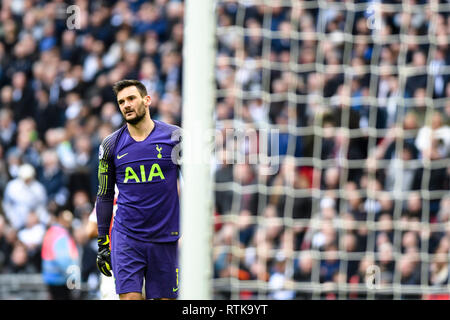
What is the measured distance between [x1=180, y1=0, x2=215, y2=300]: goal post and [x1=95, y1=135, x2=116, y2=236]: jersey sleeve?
1457 mm

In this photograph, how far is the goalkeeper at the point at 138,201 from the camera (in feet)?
19.0

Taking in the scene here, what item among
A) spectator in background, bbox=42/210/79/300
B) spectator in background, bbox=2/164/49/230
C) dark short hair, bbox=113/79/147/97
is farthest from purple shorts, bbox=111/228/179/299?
spectator in background, bbox=2/164/49/230

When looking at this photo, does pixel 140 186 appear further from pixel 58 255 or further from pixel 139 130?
pixel 58 255

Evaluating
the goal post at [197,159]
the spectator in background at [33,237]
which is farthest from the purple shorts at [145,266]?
the spectator in background at [33,237]

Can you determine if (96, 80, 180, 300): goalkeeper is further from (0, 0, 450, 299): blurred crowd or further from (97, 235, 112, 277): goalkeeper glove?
(0, 0, 450, 299): blurred crowd

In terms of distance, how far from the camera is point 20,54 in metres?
12.8

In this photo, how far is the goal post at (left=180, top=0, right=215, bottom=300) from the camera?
441 cm

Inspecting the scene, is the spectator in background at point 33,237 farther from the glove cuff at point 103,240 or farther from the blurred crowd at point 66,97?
the glove cuff at point 103,240

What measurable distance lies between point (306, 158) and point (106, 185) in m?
3.74

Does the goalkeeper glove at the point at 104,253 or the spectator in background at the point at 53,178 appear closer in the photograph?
the goalkeeper glove at the point at 104,253

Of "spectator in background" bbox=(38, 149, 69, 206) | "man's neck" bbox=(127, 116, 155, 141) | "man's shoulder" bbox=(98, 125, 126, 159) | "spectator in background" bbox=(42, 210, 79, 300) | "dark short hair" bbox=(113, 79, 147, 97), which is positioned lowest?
"spectator in background" bbox=(42, 210, 79, 300)

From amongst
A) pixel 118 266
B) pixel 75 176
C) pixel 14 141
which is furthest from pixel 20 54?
pixel 118 266

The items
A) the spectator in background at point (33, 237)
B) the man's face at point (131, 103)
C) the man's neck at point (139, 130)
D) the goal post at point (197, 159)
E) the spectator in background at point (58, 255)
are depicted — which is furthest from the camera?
the spectator in background at point (33, 237)
